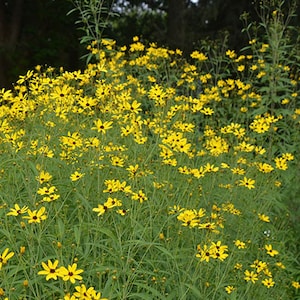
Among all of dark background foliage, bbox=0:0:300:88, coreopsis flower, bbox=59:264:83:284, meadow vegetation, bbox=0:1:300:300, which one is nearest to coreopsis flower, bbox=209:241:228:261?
meadow vegetation, bbox=0:1:300:300

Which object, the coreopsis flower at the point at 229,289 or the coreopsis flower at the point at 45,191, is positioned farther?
the coreopsis flower at the point at 229,289

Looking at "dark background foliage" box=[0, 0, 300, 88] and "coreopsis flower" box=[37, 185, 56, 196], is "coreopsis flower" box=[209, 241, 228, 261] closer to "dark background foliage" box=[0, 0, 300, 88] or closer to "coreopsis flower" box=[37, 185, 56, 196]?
"coreopsis flower" box=[37, 185, 56, 196]

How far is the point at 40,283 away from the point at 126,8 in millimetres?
9488

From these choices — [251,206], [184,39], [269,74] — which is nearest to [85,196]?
[251,206]

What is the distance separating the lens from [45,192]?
224 cm

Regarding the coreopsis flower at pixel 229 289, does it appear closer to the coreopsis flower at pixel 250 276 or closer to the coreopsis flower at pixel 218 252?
the coreopsis flower at pixel 250 276

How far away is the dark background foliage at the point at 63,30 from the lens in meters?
9.48

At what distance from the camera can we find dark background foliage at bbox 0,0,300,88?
31.1ft

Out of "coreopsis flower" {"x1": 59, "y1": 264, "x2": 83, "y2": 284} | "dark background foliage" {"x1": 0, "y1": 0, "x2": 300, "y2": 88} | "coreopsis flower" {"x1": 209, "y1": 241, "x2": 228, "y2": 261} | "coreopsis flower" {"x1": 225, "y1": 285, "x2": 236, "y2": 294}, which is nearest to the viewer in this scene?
"coreopsis flower" {"x1": 59, "y1": 264, "x2": 83, "y2": 284}

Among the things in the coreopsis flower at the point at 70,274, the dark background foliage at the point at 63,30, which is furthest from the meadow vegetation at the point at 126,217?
the dark background foliage at the point at 63,30

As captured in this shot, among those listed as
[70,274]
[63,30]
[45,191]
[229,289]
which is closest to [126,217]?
[45,191]

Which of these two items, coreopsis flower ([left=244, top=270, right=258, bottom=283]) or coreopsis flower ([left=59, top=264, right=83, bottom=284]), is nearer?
coreopsis flower ([left=59, top=264, right=83, bottom=284])

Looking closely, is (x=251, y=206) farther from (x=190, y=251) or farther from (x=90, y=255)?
(x=90, y=255)

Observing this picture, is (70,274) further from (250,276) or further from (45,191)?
(250,276)
